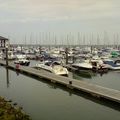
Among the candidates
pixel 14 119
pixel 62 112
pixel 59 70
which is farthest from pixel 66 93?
pixel 14 119

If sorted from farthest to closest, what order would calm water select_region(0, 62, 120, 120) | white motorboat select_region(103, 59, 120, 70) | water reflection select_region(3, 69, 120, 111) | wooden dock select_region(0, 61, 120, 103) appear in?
white motorboat select_region(103, 59, 120, 70) < wooden dock select_region(0, 61, 120, 103) < water reflection select_region(3, 69, 120, 111) < calm water select_region(0, 62, 120, 120)

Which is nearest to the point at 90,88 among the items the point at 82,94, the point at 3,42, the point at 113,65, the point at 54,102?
the point at 82,94

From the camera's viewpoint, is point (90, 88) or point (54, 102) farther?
point (90, 88)

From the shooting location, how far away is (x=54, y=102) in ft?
90.4

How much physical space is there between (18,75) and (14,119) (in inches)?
1137

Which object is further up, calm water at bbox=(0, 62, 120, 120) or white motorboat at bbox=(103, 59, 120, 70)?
white motorboat at bbox=(103, 59, 120, 70)

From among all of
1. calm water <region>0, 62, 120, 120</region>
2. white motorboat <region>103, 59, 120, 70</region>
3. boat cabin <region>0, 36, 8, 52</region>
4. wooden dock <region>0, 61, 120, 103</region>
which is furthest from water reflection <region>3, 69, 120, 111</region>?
boat cabin <region>0, 36, 8, 52</region>

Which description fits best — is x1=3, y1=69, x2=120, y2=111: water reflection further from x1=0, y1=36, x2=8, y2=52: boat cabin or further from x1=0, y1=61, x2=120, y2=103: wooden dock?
x1=0, y1=36, x2=8, y2=52: boat cabin

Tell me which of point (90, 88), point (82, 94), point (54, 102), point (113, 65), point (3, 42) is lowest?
point (54, 102)

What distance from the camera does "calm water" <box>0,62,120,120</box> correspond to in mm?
23234

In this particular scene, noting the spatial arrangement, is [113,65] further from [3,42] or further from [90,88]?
[90,88]

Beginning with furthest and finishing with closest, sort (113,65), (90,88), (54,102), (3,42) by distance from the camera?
1. (3,42)
2. (113,65)
3. (90,88)
4. (54,102)

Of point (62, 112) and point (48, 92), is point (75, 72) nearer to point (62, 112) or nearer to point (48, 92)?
point (48, 92)

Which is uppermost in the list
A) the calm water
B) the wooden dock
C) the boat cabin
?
the boat cabin
